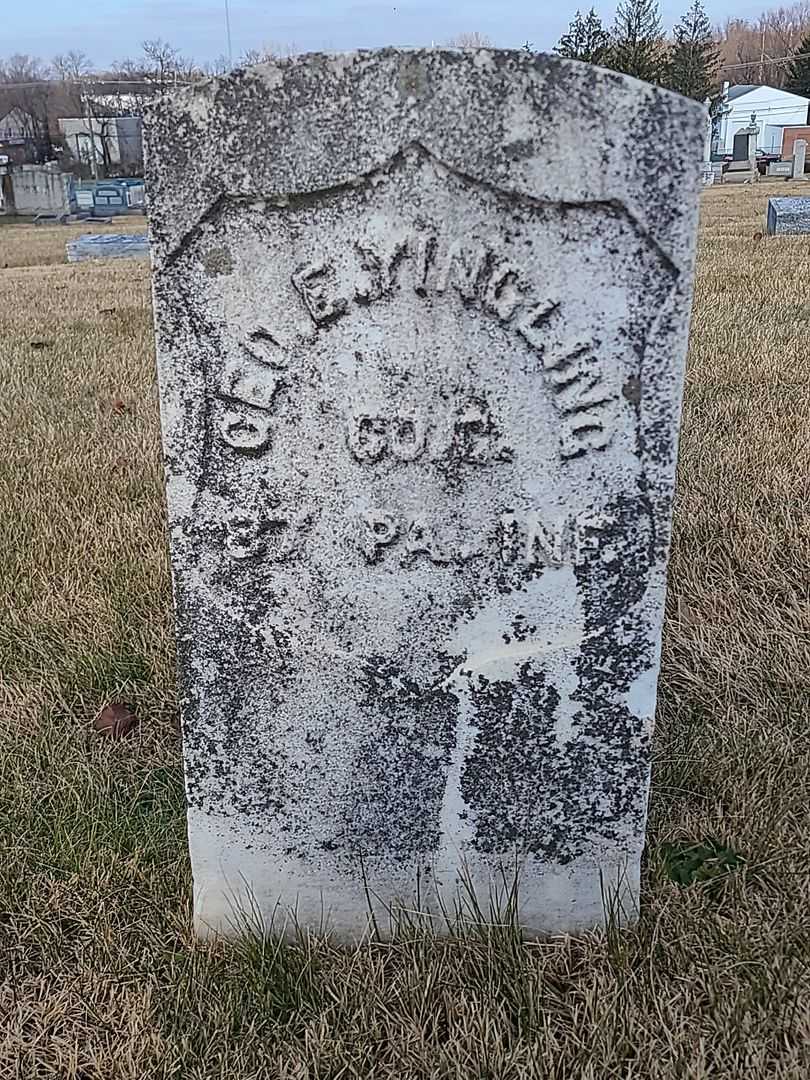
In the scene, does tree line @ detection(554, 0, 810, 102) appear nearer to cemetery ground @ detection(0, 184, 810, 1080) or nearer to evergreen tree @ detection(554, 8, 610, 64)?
evergreen tree @ detection(554, 8, 610, 64)

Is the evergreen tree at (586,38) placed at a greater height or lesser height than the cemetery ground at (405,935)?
greater

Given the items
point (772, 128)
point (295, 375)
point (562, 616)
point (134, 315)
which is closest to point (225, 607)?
point (295, 375)

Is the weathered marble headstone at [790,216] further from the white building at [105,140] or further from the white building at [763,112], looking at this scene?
the white building at [763,112]

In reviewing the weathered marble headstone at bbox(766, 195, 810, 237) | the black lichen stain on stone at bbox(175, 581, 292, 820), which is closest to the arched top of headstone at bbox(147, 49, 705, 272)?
the black lichen stain on stone at bbox(175, 581, 292, 820)

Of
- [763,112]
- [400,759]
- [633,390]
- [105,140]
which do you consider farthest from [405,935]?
[763,112]

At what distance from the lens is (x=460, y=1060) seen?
1460mm

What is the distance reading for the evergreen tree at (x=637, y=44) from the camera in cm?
3022

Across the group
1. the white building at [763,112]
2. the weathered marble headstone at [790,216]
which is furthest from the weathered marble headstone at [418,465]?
the white building at [763,112]

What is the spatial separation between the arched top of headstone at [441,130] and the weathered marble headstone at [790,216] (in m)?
9.55

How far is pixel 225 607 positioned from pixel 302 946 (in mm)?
608

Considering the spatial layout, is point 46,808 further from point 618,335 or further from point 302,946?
point 618,335

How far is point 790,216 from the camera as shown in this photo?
9.89m

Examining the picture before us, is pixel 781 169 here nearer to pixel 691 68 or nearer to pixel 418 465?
pixel 691 68

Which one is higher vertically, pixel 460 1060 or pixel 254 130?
pixel 254 130
